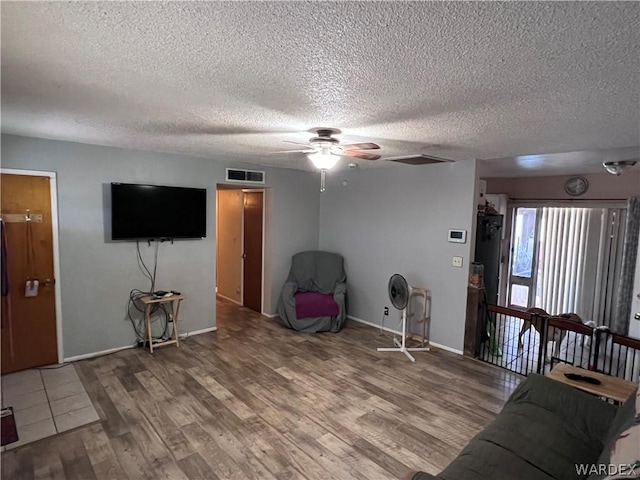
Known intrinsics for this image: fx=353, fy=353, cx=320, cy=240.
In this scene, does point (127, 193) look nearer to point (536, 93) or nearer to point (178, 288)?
point (178, 288)

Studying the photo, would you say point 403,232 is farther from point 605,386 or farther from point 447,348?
point 605,386

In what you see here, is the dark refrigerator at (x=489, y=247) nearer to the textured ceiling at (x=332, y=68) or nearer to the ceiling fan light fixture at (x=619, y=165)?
the ceiling fan light fixture at (x=619, y=165)

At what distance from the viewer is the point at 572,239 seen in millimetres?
5754


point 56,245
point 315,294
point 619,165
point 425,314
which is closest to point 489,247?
point 425,314

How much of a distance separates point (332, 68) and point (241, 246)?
496 centimetres

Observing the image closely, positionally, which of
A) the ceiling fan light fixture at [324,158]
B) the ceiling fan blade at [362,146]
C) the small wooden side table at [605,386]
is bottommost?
the small wooden side table at [605,386]

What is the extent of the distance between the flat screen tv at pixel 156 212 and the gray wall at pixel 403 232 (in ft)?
7.11

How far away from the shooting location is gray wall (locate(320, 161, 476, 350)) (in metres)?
4.33

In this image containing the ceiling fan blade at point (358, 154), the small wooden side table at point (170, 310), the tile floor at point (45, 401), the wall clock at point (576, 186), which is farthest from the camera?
the wall clock at point (576, 186)

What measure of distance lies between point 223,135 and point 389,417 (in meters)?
2.82

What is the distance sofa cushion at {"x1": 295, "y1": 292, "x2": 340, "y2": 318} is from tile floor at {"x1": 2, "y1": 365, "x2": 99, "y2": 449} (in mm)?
2642

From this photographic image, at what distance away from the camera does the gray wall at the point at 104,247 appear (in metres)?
3.66

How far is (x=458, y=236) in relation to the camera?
14.1 feet

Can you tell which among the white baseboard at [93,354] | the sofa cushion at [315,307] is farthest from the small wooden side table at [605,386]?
the white baseboard at [93,354]
